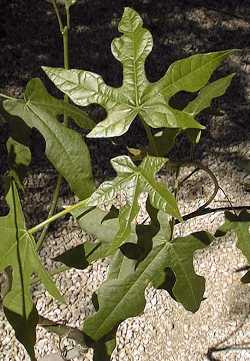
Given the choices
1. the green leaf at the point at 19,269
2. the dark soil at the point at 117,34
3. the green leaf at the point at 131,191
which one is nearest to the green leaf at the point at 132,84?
the green leaf at the point at 131,191

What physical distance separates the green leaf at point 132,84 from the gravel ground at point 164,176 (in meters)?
0.27

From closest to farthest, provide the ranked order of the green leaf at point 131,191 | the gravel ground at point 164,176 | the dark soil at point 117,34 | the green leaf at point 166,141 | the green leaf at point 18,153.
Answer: the green leaf at point 131,191
the green leaf at point 166,141
the green leaf at point 18,153
the gravel ground at point 164,176
the dark soil at point 117,34

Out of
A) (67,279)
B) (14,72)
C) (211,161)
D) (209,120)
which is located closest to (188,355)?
(67,279)

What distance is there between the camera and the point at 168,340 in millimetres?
1945

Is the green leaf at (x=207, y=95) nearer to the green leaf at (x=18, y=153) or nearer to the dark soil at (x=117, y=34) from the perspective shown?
the green leaf at (x=18, y=153)

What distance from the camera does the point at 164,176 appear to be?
7.95ft

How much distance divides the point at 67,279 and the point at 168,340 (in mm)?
369

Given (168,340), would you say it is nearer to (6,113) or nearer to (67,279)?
(67,279)

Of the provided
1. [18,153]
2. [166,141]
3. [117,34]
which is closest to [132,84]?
[166,141]

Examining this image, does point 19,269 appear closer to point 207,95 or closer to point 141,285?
point 141,285

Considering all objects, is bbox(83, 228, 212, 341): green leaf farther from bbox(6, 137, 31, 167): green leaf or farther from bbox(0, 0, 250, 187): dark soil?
bbox(0, 0, 250, 187): dark soil

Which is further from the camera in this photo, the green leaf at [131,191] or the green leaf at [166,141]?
the green leaf at [166,141]

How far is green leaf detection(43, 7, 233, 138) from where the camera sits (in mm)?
960

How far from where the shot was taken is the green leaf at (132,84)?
960 millimetres
